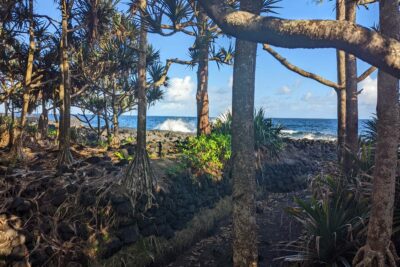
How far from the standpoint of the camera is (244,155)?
5004 millimetres

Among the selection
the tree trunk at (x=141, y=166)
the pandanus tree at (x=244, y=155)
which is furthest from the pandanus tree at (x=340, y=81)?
the pandanus tree at (x=244, y=155)

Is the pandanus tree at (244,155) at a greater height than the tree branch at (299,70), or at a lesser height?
lesser

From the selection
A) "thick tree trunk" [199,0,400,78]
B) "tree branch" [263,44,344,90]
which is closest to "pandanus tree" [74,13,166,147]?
"tree branch" [263,44,344,90]

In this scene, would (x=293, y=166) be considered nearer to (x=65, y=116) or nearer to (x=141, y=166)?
(x=141, y=166)

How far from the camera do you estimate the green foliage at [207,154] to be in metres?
9.42

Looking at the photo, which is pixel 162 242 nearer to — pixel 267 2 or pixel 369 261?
pixel 369 261

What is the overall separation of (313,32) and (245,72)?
2.00 meters

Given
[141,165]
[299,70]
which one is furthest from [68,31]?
[299,70]

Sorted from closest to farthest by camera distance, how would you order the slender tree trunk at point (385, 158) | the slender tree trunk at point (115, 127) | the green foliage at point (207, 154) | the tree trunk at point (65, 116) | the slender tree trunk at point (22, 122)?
the slender tree trunk at point (385, 158), the tree trunk at point (65, 116), the slender tree trunk at point (22, 122), the green foliage at point (207, 154), the slender tree trunk at point (115, 127)

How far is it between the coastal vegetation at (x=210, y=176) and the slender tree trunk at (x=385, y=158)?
0.5 inches

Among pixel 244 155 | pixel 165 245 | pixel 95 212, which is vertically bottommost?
pixel 165 245

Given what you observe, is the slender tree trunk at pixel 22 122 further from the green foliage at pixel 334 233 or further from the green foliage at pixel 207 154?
the green foliage at pixel 334 233

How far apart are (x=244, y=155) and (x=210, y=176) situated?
4.58m

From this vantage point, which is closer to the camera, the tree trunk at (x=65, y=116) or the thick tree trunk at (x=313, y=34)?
the thick tree trunk at (x=313, y=34)
